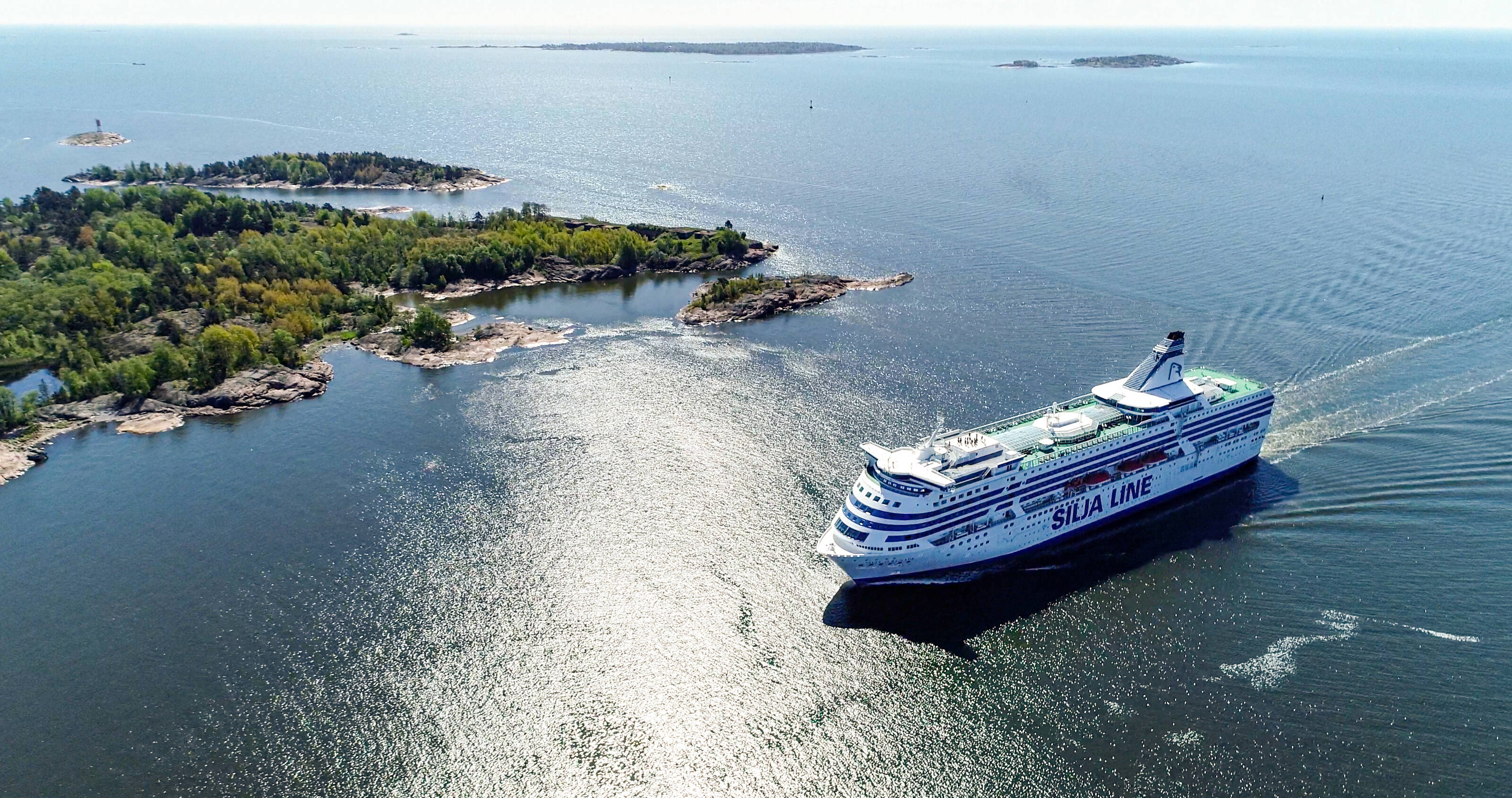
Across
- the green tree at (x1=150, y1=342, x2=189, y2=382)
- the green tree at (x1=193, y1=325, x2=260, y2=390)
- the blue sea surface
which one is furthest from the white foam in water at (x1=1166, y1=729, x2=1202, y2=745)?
the green tree at (x1=150, y1=342, x2=189, y2=382)

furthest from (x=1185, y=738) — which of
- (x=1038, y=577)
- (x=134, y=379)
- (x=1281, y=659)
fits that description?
(x=134, y=379)

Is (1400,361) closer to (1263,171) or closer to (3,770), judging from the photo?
(1263,171)

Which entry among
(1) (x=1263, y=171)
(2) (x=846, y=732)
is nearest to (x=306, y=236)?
(2) (x=846, y=732)

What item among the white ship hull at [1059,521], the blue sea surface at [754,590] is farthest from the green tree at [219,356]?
the white ship hull at [1059,521]

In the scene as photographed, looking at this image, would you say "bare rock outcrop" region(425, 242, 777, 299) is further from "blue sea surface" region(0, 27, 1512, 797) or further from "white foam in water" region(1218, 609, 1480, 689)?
"white foam in water" region(1218, 609, 1480, 689)

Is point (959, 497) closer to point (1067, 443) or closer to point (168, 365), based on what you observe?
point (1067, 443)

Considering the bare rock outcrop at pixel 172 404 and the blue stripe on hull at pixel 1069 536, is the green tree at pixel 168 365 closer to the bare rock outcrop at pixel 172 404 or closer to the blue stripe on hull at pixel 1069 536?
the bare rock outcrop at pixel 172 404
